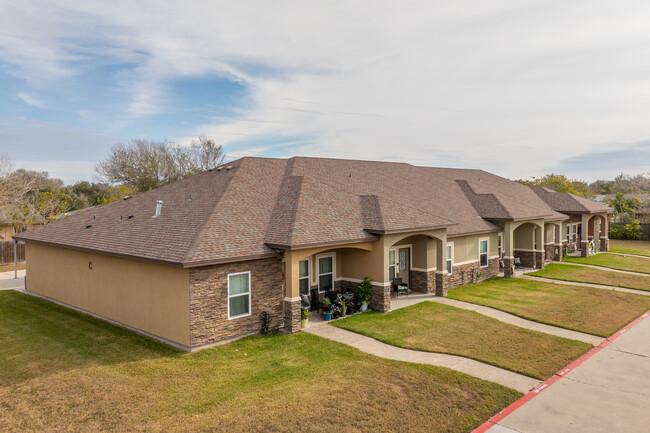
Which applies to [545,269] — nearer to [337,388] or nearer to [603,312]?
[603,312]

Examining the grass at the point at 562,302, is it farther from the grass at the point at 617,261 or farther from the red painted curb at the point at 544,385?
the grass at the point at 617,261

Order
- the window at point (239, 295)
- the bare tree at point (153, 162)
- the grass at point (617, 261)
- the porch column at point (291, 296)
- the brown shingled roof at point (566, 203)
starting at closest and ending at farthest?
the window at point (239, 295) → the porch column at point (291, 296) → the grass at point (617, 261) → the brown shingled roof at point (566, 203) → the bare tree at point (153, 162)

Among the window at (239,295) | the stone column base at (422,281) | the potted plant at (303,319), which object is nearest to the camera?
the window at (239,295)

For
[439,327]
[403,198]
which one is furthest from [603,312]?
[403,198]

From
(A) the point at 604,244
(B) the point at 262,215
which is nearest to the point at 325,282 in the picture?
(B) the point at 262,215

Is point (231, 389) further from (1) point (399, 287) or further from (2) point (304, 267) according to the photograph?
(1) point (399, 287)

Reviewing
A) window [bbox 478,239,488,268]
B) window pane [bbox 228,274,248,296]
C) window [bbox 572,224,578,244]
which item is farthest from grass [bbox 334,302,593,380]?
window [bbox 572,224,578,244]

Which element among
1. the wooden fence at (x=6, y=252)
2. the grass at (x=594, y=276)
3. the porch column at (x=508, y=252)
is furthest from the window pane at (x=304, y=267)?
the wooden fence at (x=6, y=252)
